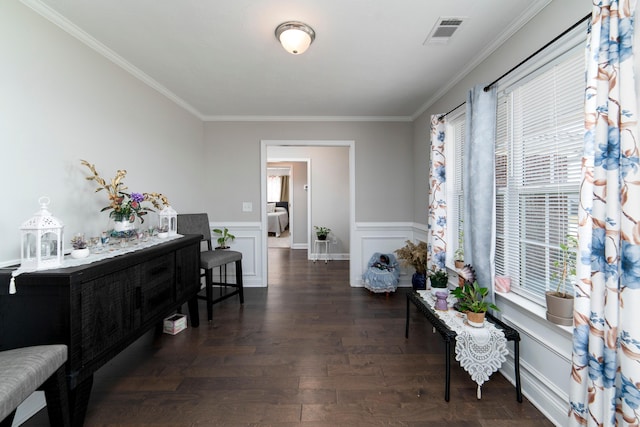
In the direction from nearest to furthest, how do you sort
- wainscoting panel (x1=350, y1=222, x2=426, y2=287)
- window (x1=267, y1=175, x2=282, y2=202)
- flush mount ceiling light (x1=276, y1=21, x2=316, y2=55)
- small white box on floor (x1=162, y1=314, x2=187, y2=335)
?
flush mount ceiling light (x1=276, y1=21, x2=316, y2=55)
small white box on floor (x1=162, y1=314, x2=187, y2=335)
wainscoting panel (x1=350, y1=222, x2=426, y2=287)
window (x1=267, y1=175, x2=282, y2=202)

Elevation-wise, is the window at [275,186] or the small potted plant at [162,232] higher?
the window at [275,186]

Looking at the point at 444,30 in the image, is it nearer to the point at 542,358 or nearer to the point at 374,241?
the point at 542,358

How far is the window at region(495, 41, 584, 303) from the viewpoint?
1481mm

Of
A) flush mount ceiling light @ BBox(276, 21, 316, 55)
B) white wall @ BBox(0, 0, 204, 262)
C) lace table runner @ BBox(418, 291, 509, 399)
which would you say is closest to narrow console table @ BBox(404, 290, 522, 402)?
lace table runner @ BBox(418, 291, 509, 399)

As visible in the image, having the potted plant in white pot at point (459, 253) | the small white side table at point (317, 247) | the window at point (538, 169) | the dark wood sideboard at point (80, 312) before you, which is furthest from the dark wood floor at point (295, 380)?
the small white side table at point (317, 247)

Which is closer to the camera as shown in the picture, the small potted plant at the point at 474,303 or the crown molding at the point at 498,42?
the crown molding at the point at 498,42

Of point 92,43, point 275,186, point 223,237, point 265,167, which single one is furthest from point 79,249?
point 275,186

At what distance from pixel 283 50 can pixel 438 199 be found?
1.98 meters

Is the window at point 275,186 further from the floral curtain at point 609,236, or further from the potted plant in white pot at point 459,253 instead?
the floral curtain at point 609,236

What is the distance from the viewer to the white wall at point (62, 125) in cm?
149

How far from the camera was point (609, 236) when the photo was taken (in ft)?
3.56

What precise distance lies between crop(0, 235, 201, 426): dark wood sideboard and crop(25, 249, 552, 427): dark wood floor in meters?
0.39

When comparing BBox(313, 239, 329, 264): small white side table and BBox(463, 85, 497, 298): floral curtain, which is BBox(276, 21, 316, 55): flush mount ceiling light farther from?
BBox(313, 239, 329, 264): small white side table

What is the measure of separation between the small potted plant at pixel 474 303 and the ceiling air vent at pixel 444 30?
1813mm
